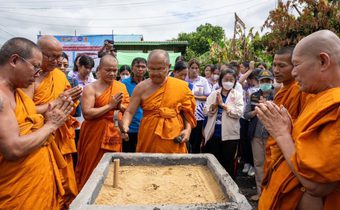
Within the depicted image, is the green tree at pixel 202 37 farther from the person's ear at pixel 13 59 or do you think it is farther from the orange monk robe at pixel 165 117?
the person's ear at pixel 13 59

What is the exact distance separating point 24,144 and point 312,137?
1827 mm

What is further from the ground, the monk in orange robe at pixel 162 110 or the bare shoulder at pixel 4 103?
the bare shoulder at pixel 4 103

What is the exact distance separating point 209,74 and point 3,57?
6178 mm

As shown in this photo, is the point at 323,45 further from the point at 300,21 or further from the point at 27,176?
the point at 300,21

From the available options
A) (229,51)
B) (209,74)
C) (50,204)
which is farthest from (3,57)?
(229,51)

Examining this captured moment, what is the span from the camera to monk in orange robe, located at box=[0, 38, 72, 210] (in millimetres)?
2086

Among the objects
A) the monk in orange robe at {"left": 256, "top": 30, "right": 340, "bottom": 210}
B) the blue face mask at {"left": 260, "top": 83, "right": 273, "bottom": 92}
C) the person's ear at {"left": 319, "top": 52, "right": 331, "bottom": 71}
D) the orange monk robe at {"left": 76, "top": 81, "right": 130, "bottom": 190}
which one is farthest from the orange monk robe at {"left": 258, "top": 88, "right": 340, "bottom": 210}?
the blue face mask at {"left": 260, "top": 83, "right": 273, "bottom": 92}

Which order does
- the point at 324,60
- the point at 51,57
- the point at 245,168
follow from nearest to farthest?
the point at 324,60
the point at 51,57
the point at 245,168

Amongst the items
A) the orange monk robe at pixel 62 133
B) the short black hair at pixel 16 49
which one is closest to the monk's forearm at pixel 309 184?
the short black hair at pixel 16 49

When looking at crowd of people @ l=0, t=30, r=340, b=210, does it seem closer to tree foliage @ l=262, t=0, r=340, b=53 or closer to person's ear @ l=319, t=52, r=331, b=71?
person's ear @ l=319, t=52, r=331, b=71

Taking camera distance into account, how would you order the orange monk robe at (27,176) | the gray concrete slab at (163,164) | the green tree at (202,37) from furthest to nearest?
1. the green tree at (202,37)
2. the orange monk robe at (27,176)
3. the gray concrete slab at (163,164)

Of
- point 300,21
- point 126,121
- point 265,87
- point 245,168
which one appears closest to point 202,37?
point 300,21

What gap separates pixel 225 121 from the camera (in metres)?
5.04

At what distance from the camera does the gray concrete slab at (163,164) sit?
1842mm
